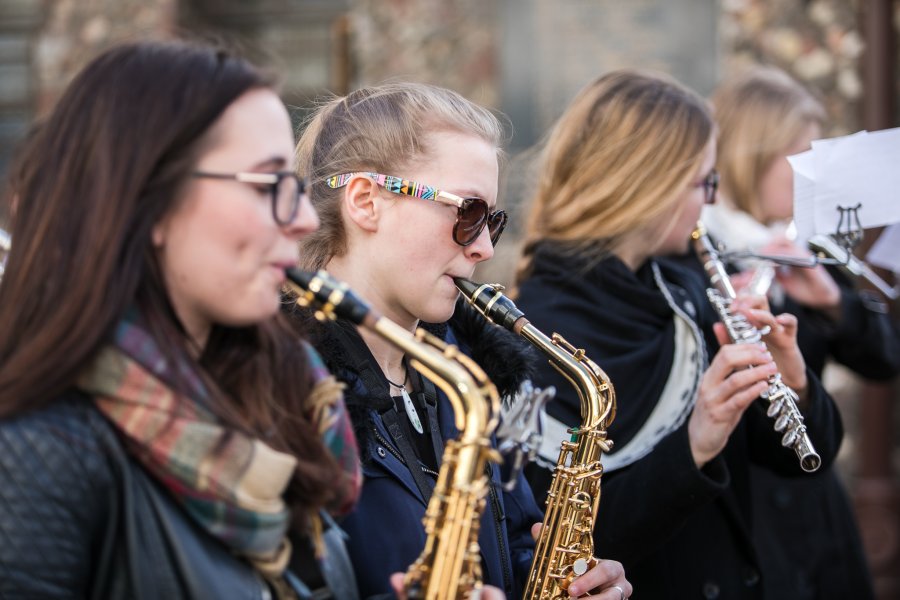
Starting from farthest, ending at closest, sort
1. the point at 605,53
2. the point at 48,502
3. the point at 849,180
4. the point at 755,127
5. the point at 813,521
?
the point at 605,53
the point at 755,127
the point at 813,521
the point at 849,180
the point at 48,502

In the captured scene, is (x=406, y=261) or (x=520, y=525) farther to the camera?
(x=520, y=525)

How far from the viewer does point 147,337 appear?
156 centimetres

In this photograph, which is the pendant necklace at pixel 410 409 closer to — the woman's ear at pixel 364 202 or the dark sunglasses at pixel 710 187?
the woman's ear at pixel 364 202

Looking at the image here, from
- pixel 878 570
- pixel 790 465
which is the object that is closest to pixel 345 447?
pixel 790 465

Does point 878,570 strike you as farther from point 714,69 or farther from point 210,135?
point 210,135

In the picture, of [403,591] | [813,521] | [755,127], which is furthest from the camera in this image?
[755,127]

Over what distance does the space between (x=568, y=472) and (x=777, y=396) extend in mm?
573

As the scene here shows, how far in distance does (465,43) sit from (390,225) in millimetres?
3997

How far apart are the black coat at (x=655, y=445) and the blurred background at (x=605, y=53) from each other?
96.7 inches

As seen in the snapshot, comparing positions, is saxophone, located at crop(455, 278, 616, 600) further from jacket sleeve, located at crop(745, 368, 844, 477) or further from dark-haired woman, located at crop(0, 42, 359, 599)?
dark-haired woman, located at crop(0, 42, 359, 599)

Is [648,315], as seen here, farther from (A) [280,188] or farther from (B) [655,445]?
(A) [280,188]

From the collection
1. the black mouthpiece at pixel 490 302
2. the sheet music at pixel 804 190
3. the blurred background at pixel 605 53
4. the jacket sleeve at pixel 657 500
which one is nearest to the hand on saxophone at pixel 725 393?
the jacket sleeve at pixel 657 500

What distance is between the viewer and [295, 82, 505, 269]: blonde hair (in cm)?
227

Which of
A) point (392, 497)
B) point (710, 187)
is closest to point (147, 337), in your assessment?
point (392, 497)
